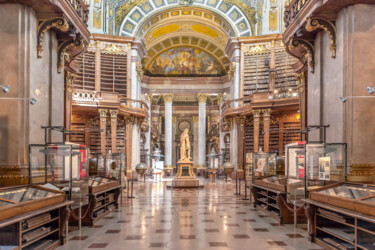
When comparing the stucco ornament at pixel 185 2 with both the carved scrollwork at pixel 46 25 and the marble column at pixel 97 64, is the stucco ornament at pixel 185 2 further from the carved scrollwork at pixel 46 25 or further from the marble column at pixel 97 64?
the carved scrollwork at pixel 46 25

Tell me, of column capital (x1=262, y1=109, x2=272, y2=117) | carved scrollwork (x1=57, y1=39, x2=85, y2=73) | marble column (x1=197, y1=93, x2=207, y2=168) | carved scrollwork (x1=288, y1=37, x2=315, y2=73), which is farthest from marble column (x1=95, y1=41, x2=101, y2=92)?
carved scrollwork (x1=288, y1=37, x2=315, y2=73)

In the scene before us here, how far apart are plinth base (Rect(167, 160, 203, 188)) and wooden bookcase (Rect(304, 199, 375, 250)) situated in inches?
390

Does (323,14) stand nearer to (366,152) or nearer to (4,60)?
(366,152)

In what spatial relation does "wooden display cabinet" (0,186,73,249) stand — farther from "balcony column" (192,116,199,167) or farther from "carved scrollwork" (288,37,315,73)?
"balcony column" (192,116,199,167)

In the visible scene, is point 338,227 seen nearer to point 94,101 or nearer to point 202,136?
point 94,101

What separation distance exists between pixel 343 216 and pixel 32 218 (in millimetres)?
3878

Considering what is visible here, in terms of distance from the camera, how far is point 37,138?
20.2 feet

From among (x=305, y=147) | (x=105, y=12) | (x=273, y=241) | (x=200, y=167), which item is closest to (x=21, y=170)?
(x=273, y=241)

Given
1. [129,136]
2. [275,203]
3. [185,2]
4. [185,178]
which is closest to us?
[275,203]

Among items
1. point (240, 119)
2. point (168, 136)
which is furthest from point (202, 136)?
point (240, 119)

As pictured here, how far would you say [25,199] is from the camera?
4699 mm

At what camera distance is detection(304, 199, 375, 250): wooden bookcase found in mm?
4191

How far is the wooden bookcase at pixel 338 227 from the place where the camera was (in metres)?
4.19

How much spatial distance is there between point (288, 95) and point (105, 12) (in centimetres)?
1010
